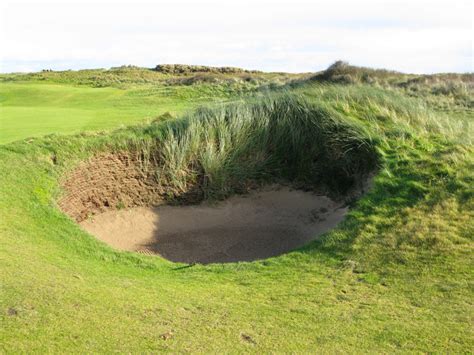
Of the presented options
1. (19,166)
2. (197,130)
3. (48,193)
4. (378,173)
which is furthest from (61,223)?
(378,173)

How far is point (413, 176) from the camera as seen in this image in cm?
1047

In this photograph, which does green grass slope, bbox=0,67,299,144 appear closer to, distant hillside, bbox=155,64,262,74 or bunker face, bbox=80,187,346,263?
bunker face, bbox=80,187,346,263

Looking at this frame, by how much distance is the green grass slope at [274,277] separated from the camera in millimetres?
6141

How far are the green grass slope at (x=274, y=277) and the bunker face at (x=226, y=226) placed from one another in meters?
1.43

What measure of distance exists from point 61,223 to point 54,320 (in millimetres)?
3467

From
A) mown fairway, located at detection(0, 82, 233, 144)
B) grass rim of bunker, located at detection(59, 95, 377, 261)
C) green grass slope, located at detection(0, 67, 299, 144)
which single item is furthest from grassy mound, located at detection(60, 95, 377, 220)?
green grass slope, located at detection(0, 67, 299, 144)

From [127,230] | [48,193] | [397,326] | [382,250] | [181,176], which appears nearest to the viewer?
[397,326]

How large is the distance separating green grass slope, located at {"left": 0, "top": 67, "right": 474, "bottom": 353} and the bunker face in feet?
4.69

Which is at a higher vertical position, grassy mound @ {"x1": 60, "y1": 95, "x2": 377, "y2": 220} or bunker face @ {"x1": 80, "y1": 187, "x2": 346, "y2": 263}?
grassy mound @ {"x1": 60, "y1": 95, "x2": 377, "y2": 220}

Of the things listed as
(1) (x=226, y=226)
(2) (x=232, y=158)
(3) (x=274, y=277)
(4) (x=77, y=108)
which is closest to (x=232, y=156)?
(2) (x=232, y=158)

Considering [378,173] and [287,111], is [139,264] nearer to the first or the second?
[378,173]

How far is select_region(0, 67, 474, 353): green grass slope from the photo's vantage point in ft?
20.1

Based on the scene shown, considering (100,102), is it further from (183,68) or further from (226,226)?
(183,68)

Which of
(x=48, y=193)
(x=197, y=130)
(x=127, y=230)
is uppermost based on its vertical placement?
(x=197, y=130)
